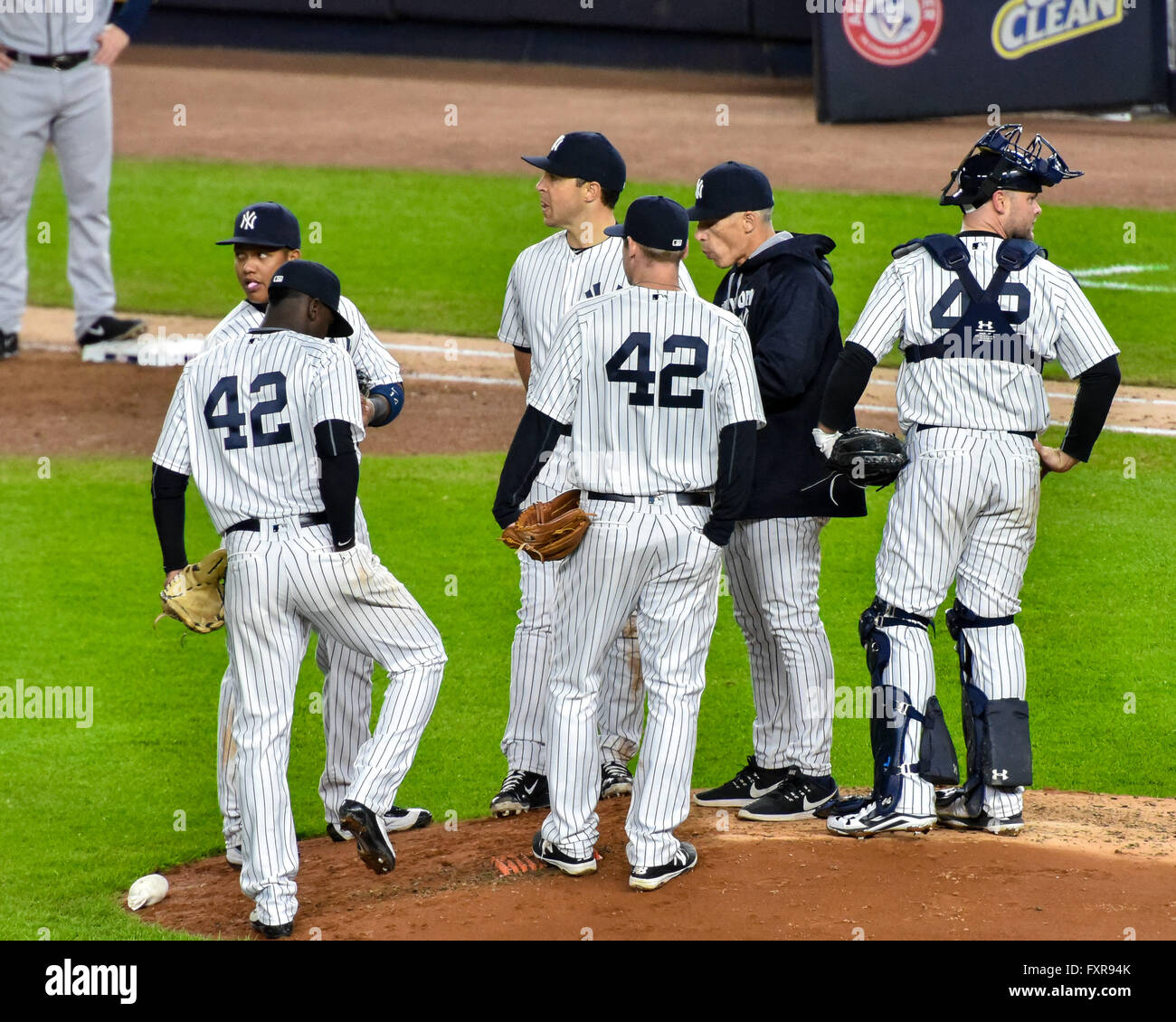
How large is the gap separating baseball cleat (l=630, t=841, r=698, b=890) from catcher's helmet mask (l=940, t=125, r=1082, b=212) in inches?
78.9

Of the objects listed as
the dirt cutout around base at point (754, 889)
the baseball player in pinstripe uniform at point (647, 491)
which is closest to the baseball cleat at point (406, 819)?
the dirt cutout around base at point (754, 889)

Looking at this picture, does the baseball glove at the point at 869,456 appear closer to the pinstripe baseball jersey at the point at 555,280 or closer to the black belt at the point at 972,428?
the black belt at the point at 972,428

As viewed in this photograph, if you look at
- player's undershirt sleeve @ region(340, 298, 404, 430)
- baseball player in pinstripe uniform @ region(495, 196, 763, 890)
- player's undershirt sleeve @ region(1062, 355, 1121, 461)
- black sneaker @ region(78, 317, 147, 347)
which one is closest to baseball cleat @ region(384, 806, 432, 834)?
baseball player in pinstripe uniform @ region(495, 196, 763, 890)

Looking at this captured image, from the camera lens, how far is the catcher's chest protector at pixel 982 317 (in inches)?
188

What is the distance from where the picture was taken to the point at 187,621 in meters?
4.66

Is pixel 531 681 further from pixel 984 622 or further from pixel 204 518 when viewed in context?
pixel 204 518

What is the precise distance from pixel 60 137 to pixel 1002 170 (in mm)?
7948

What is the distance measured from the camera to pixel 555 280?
539cm

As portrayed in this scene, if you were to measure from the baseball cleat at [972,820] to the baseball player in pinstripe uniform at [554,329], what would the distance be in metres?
1.02

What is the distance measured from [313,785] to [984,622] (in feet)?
8.03

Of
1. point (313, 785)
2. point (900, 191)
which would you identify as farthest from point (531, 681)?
point (900, 191)

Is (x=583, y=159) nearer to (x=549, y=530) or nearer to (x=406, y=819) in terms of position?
(x=549, y=530)

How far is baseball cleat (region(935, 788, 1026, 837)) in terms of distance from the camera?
4.92 metres

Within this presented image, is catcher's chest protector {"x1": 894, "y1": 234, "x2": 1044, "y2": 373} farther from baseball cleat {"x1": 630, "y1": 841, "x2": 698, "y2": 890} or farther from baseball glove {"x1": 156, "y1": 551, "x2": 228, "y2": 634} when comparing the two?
baseball glove {"x1": 156, "y1": 551, "x2": 228, "y2": 634}
